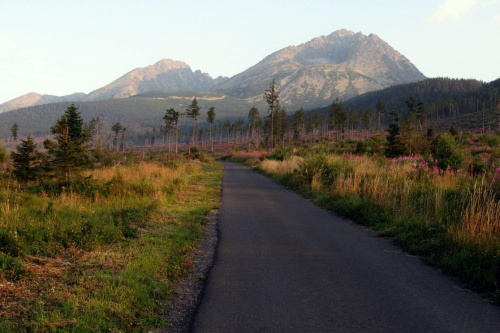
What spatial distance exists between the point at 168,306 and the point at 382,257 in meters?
4.03

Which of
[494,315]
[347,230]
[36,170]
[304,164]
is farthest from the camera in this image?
[304,164]

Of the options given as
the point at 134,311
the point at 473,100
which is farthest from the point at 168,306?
the point at 473,100

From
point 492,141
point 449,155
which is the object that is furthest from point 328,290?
point 492,141

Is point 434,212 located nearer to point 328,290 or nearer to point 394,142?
point 328,290

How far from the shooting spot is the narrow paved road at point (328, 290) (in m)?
3.32

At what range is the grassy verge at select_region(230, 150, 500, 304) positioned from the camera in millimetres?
4758

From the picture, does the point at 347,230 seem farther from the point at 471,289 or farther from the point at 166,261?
the point at 166,261

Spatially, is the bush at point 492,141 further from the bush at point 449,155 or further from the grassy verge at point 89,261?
the grassy verge at point 89,261

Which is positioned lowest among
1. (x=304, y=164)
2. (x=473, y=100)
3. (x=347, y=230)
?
(x=347, y=230)

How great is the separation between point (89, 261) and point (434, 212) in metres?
7.81

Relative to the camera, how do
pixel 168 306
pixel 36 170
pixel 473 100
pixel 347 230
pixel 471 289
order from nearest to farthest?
pixel 168 306, pixel 471 289, pixel 347 230, pixel 36 170, pixel 473 100

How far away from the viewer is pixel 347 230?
7559 millimetres

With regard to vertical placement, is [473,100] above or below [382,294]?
above

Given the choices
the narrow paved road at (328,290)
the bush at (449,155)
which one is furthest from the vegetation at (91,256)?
the bush at (449,155)
